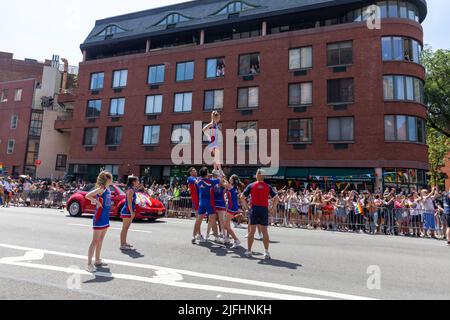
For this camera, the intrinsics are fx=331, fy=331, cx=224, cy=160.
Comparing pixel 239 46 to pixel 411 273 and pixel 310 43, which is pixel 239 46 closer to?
pixel 310 43

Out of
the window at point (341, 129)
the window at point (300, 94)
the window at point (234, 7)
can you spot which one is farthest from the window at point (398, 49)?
the window at point (234, 7)

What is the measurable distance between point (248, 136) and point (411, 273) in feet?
73.7

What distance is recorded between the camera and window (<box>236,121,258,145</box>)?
2789 centimetres

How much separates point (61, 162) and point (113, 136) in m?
13.7

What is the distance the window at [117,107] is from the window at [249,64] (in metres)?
13.2

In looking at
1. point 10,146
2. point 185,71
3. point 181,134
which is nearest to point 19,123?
point 10,146

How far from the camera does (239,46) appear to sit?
2961 centimetres

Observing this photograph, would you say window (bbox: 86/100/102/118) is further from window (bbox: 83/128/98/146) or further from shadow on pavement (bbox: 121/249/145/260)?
shadow on pavement (bbox: 121/249/145/260)

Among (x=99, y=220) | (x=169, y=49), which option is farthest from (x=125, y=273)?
(x=169, y=49)

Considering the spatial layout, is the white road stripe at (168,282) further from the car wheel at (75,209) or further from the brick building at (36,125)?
the brick building at (36,125)

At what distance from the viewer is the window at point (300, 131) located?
86.3 feet

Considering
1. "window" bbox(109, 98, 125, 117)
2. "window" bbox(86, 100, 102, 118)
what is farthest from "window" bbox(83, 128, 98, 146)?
"window" bbox(109, 98, 125, 117)

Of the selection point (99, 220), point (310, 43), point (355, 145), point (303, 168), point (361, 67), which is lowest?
point (99, 220)

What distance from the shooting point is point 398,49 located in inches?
971
